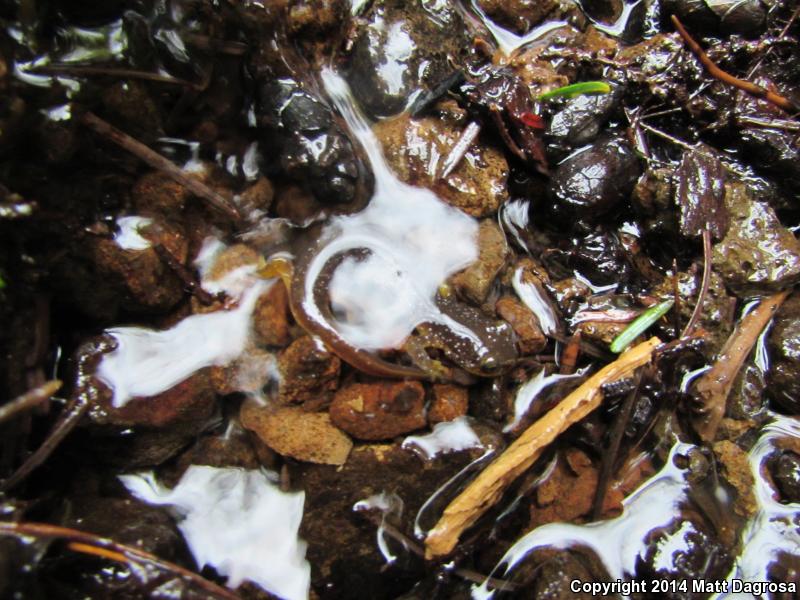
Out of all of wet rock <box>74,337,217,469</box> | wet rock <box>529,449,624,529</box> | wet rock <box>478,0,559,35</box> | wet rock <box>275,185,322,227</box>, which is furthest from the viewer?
wet rock <box>478,0,559,35</box>

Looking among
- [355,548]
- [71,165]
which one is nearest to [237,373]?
[355,548]

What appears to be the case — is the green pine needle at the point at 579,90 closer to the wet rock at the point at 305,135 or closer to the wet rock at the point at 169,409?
the wet rock at the point at 305,135

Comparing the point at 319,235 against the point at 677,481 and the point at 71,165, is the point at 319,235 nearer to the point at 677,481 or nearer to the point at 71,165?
the point at 71,165

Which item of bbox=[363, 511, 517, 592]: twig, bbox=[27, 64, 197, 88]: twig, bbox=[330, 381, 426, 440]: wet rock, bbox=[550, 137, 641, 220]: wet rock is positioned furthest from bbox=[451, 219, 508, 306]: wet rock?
bbox=[27, 64, 197, 88]: twig

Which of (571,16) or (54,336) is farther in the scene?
(571,16)

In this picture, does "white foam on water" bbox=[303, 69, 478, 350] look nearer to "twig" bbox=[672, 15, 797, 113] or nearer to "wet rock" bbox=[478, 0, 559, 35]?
"wet rock" bbox=[478, 0, 559, 35]

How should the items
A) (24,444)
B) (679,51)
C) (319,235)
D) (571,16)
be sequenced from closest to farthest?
(24,444)
(319,235)
(679,51)
(571,16)
